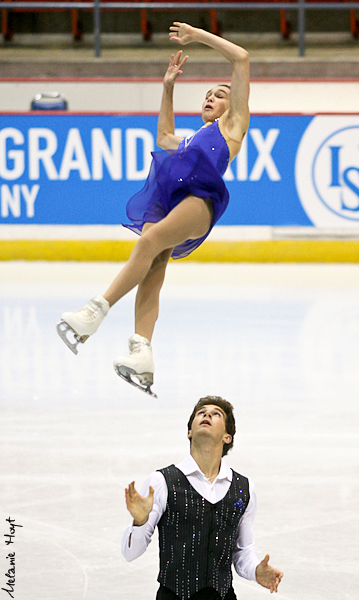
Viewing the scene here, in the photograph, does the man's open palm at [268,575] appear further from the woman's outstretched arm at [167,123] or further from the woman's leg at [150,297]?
the woman's outstretched arm at [167,123]

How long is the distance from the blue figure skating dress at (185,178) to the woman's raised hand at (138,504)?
5.45 feet

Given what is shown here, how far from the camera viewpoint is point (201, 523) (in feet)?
8.95

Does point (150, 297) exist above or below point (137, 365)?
above

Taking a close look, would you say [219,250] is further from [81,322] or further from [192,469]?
[192,469]

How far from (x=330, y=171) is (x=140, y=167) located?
2188mm

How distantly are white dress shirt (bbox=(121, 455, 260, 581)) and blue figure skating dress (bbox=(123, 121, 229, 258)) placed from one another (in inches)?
58.4

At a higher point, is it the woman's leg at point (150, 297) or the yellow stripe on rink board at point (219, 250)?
the woman's leg at point (150, 297)

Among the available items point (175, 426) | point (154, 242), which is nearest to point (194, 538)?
point (154, 242)

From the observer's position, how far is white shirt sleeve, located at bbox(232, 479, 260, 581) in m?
2.80

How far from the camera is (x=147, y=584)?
3.40 m

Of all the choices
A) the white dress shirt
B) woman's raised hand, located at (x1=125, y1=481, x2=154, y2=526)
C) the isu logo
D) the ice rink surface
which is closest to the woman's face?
the ice rink surface

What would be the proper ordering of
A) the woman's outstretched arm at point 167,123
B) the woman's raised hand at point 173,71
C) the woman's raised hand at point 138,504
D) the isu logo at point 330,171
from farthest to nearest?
the isu logo at point 330,171, the woman's outstretched arm at point 167,123, the woman's raised hand at point 173,71, the woman's raised hand at point 138,504

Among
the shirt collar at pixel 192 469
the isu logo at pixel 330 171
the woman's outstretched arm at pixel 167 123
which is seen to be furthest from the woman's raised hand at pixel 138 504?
the isu logo at pixel 330 171

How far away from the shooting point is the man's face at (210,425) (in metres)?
2.77
